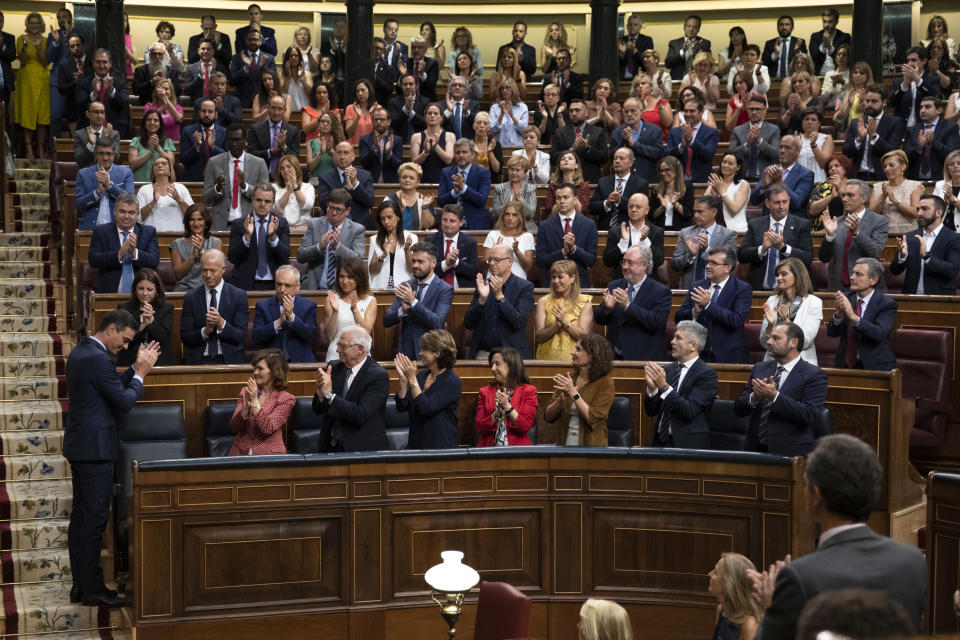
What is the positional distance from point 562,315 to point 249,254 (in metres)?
1.86

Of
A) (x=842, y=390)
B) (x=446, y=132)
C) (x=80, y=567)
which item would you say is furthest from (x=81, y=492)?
(x=446, y=132)

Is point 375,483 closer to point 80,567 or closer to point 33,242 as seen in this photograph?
point 80,567

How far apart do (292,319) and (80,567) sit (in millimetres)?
1569

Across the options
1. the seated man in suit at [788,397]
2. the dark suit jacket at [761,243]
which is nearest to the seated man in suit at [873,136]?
the dark suit jacket at [761,243]

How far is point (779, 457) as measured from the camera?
5.18 metres

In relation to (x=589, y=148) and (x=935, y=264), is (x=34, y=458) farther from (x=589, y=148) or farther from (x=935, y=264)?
(x=935, y=264)

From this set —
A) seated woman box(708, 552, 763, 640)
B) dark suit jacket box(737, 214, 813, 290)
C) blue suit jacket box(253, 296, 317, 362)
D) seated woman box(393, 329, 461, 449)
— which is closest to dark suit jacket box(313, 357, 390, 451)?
seated woman box(393, 329, 461, 449)

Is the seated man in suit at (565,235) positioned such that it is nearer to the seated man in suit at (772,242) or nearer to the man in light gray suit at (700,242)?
the man in light gray suit at (700,242)

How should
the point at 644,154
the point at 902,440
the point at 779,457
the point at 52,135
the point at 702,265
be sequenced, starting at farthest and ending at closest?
the point at 52,135, the point at 644,154, the point at 702,265, the point at 902,440, the point at 779,457

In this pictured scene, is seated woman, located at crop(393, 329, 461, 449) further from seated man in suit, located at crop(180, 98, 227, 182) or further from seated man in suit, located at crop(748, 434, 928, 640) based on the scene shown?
seated man in suit, located at crop(180, 98, 227, 182)

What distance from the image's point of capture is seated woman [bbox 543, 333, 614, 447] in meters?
5.64

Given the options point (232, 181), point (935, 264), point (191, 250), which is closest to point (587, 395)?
point (935, 264)

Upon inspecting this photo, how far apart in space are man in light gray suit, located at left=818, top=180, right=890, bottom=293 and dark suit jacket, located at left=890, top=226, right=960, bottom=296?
150 millimetres

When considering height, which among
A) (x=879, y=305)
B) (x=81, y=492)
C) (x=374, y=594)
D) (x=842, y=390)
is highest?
(x=879, y=305)
